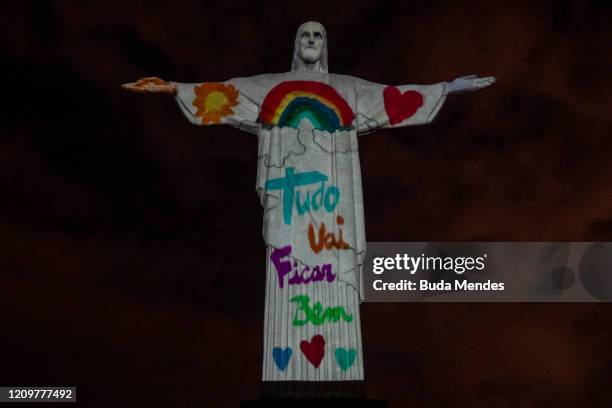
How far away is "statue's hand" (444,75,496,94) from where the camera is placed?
1309 cm

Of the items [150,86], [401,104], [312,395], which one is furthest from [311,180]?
[312,395]

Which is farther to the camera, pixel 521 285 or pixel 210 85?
pixel 521 285

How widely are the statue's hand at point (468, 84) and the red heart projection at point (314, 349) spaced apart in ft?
12.6

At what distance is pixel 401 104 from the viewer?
1326cm

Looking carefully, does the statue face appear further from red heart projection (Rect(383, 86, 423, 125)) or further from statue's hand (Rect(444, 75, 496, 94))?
statue's hand (Rect(444, 75, 496, 94))

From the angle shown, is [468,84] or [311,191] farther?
[468,84]

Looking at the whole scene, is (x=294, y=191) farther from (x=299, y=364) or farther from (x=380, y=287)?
(x=380, y=287)

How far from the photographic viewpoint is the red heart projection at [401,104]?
1323 cm

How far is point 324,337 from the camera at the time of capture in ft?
39.8

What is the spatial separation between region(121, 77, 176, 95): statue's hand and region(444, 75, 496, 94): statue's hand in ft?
12.2

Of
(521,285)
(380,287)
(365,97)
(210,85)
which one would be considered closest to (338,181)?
(365,97)

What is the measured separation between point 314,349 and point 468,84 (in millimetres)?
4126

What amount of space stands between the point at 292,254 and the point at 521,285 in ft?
23.5

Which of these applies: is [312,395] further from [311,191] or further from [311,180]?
[311,180]
